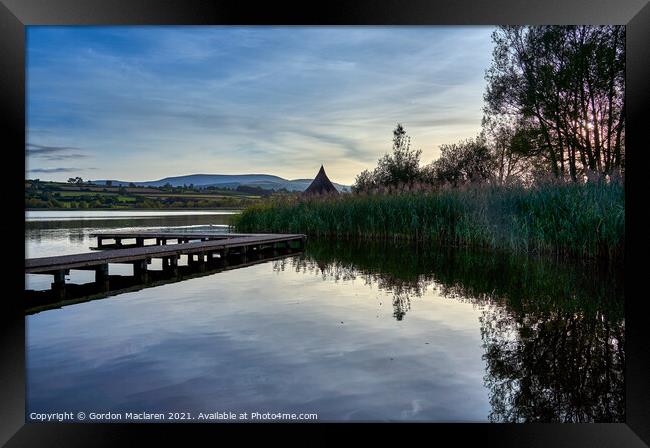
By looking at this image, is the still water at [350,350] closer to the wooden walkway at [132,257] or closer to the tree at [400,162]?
the wooden walkway at [132,257]

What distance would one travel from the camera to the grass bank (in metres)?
8.42

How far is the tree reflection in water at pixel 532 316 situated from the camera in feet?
9.59

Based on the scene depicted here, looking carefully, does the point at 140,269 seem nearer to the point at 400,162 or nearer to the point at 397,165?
the point at 397,165

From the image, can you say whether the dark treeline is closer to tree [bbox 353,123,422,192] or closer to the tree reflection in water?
the tree reflection in water

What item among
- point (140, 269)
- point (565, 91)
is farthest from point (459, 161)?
point (140, 269)

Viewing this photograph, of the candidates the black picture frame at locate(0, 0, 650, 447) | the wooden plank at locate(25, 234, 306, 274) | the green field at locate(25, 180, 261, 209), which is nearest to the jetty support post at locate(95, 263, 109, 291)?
the wooden plank at locate(25, 234, 306, 274)

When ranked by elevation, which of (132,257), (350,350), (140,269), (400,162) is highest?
(400,162)

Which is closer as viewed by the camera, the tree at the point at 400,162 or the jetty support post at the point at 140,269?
the jetty support post at the point at 140,269

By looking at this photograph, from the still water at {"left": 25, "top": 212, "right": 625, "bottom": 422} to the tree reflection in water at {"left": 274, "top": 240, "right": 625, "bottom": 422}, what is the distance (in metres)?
0.02

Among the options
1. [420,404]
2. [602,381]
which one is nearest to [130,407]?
[420,404]
